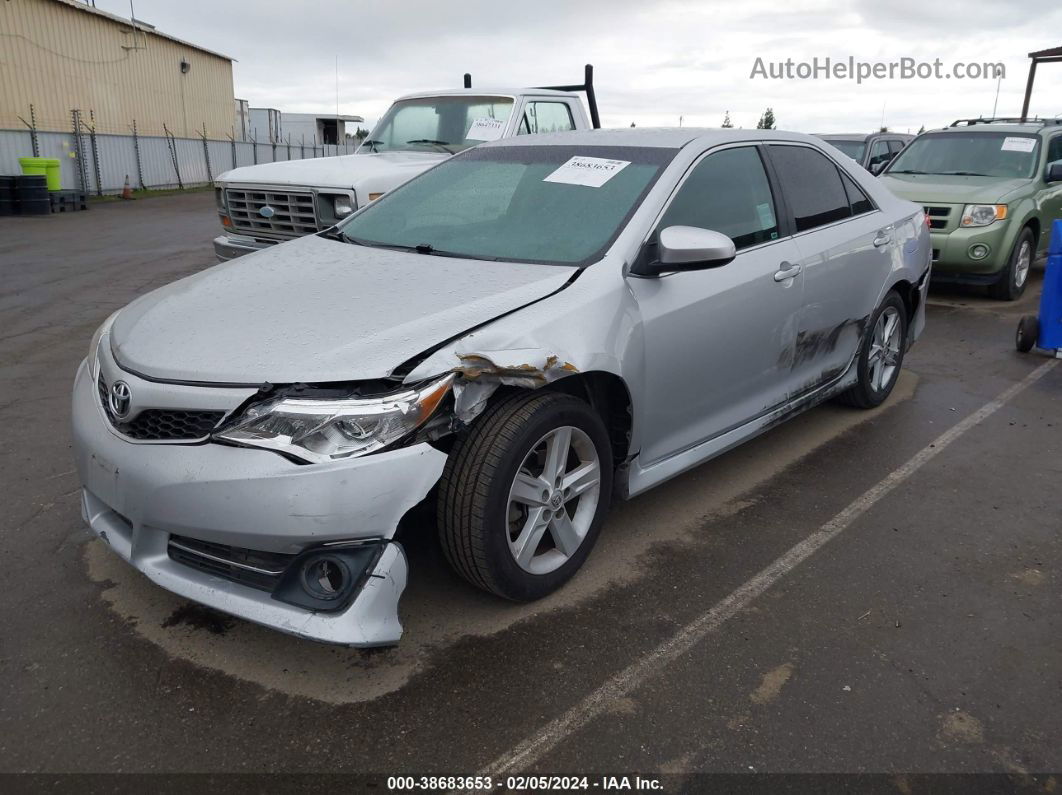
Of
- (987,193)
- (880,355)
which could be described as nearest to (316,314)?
(880,355)

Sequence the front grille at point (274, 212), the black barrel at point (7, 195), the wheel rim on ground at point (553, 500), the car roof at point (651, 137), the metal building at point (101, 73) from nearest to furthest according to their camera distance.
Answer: the wheel rim on ground at point (553, 500), the car roof at point (651, 137), the front grille at point (274, 212), the black barrel at point (7, 195), the metal building at point (101, 73)

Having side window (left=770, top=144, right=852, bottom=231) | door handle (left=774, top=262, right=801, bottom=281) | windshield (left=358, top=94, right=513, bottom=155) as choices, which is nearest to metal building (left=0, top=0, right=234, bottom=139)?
windshield (left=358, top=94, right=513, bottom=155)

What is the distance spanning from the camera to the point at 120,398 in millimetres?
2807

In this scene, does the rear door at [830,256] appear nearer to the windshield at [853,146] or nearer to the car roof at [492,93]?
the car roof at [492,93]

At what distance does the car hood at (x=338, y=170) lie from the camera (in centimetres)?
702

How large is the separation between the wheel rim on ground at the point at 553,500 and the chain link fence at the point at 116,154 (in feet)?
58.2

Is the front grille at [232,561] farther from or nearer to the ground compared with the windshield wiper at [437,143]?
nearer to the ground

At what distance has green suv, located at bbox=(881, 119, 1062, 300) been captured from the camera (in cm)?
857

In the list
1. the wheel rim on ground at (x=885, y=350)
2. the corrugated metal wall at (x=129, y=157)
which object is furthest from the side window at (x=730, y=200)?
the corrugated metal wall at (x=129, y=157)

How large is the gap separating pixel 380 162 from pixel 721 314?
478 centimetres

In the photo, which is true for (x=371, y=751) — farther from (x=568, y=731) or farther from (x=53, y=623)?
(x=53, y=623)

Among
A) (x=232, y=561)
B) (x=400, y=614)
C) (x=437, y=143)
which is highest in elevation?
(x=437, y=143)

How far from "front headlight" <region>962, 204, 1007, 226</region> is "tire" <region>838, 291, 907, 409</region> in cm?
380

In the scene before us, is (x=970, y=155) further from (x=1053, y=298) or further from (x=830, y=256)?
(x=830, y=256)
